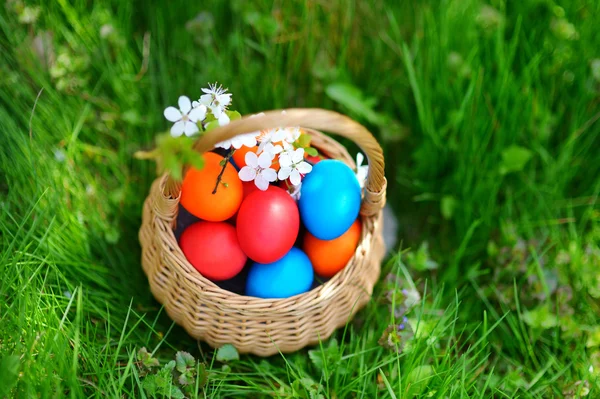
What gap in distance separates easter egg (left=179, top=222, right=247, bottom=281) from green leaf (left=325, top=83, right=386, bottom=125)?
636 mm

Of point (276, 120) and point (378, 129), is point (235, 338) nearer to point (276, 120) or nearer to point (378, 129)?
point (276, 120)

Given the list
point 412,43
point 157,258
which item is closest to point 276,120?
point 157,258

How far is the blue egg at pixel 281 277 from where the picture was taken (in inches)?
50.6

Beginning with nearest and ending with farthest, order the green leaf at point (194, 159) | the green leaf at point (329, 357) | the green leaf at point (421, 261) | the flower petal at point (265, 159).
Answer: the green leaf at point (194, 159)
the flower petal at point (265, 159)
the green leaf at point (329, 357)
the green leaf at point (421, 261)

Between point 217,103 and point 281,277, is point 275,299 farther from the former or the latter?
point 217,103

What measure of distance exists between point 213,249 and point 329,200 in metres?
0.29

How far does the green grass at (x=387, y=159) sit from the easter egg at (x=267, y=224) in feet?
1.03

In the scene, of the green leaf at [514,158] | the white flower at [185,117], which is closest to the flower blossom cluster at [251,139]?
the white flower at [185,117]

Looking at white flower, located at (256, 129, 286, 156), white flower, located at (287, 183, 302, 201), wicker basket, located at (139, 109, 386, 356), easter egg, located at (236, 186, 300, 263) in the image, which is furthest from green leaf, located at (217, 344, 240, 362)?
white flower, located at (256, 129, 286, 156)

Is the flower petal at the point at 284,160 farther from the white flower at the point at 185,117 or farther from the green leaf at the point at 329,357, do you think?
the green leaf at the point at 329,357

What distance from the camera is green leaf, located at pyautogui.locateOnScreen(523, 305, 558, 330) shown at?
1484 millimetres

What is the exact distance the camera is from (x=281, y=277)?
1.28 metres

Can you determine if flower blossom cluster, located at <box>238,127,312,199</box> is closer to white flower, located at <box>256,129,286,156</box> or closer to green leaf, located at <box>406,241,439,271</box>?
white flower, located at <box>256,129,286,156</box>

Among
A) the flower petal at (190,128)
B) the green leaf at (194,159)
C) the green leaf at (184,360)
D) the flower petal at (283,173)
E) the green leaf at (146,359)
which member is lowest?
the green leaf at (184,360)
